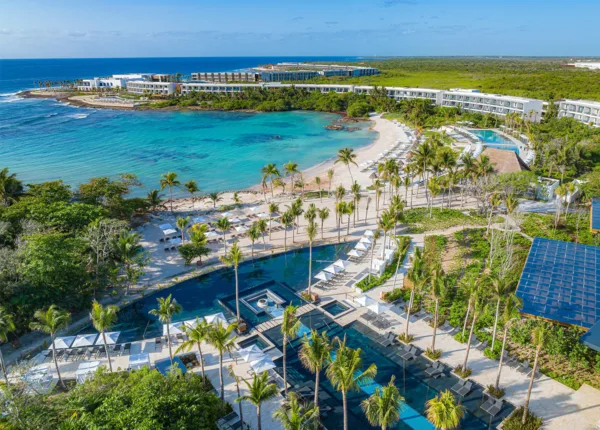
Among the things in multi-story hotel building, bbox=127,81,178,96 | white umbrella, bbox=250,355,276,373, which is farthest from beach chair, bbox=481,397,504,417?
multi-story hotel building, bbox=127,81,178,96

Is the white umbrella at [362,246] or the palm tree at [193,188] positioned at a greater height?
the palm tree at [193,188]

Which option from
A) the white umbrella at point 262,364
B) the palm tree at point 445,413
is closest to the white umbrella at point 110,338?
the white umbrella at point 262,364

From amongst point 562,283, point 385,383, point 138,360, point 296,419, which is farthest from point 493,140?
point 296,419

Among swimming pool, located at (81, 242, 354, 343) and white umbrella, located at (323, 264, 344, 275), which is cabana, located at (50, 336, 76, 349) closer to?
swimming pool, located at (81, 242, 354, 343)

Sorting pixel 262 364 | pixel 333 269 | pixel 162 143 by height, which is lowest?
pixel 262 364

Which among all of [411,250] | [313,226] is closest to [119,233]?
[313,226]

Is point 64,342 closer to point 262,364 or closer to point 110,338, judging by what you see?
point 110,338

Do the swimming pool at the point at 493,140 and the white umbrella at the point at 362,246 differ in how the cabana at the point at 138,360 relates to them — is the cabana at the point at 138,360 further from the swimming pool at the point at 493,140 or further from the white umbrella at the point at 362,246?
the swimming pool at the point at 493,140
